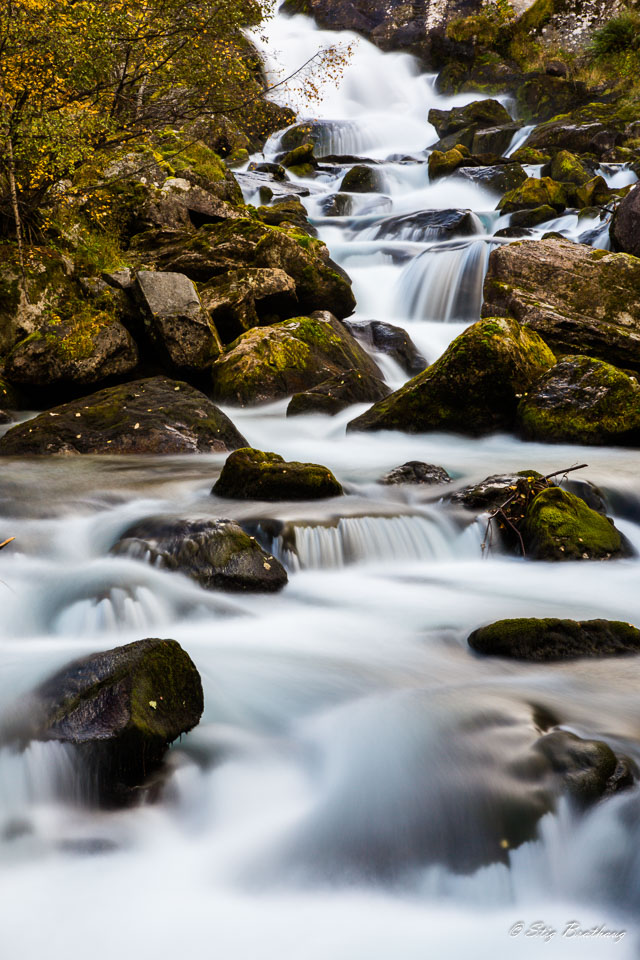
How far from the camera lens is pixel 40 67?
8.55 meters

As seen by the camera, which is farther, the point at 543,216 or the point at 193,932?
the point at 543,216

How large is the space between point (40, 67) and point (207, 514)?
6798 mm

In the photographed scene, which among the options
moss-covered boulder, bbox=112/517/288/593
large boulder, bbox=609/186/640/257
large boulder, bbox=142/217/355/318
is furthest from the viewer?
large boulder, bbox=609/186/640/257

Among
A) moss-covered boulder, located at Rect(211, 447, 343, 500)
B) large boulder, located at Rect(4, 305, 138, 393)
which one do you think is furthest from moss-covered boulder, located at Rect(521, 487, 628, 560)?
large boulder, located at Rect(4, 305, 138, 393)

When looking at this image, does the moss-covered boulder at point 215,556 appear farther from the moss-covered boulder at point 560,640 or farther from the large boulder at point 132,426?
the large boulder at point 132,426

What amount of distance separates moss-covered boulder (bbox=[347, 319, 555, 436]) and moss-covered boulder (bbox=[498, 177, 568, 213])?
12.5 metres

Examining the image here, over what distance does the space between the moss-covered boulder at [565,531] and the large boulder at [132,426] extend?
3.86 m

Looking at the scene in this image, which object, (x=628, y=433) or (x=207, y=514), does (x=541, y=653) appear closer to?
(x=207, y=514)

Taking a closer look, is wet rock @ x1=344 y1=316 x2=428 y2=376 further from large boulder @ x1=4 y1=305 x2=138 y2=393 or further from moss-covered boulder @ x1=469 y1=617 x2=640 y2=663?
moss-covered boulder @ x1=469 y1=617 x2=640 y2=663

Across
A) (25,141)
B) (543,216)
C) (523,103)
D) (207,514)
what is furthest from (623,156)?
(207,514)

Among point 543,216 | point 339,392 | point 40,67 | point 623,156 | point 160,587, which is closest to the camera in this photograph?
point 160,587

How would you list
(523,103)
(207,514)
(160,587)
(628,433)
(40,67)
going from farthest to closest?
(523,103), (40,67), (628,433), (207,514), (160,587)

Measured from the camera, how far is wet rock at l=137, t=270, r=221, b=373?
8938 millimetres

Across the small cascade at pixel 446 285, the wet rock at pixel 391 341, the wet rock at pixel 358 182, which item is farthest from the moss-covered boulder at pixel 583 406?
the wet rock at pixel 358 182
